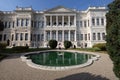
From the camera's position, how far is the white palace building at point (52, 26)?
39062 mm

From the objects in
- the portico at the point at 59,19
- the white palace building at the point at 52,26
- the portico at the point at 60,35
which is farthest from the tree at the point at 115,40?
the portico at the point at 59,19

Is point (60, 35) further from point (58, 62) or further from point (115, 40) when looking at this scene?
point (115, 40)

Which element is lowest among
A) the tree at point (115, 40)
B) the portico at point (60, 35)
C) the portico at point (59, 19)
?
the tree at point (115, 40)

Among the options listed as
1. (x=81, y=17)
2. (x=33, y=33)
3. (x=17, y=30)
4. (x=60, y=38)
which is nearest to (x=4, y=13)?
(x=17, y=30)

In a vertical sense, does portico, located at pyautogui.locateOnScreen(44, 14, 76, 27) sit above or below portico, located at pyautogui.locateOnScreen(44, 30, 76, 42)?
above

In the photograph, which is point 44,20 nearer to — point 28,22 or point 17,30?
point 28,22

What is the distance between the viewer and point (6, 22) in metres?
42.2

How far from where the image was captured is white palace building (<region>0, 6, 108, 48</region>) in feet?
128

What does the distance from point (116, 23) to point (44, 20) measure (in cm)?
3768

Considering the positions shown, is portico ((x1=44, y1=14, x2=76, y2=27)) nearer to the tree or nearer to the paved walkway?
the paved walkway

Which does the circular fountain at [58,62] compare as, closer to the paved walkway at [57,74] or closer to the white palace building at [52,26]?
the paved walkway at [57,74]

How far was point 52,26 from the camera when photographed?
41.1 meters

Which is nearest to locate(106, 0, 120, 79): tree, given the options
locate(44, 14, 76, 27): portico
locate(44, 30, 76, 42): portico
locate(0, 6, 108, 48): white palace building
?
locate(0, 6, 108, 48): white palace building

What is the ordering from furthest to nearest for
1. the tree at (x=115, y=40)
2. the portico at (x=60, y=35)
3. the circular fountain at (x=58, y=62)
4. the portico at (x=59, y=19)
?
1. the portico at (x=59, y=19)
2. the portico at (x=60, y=35)
3. the circular fountain at (x=58, y=62)
4. the tree at (x=115, y=40)
